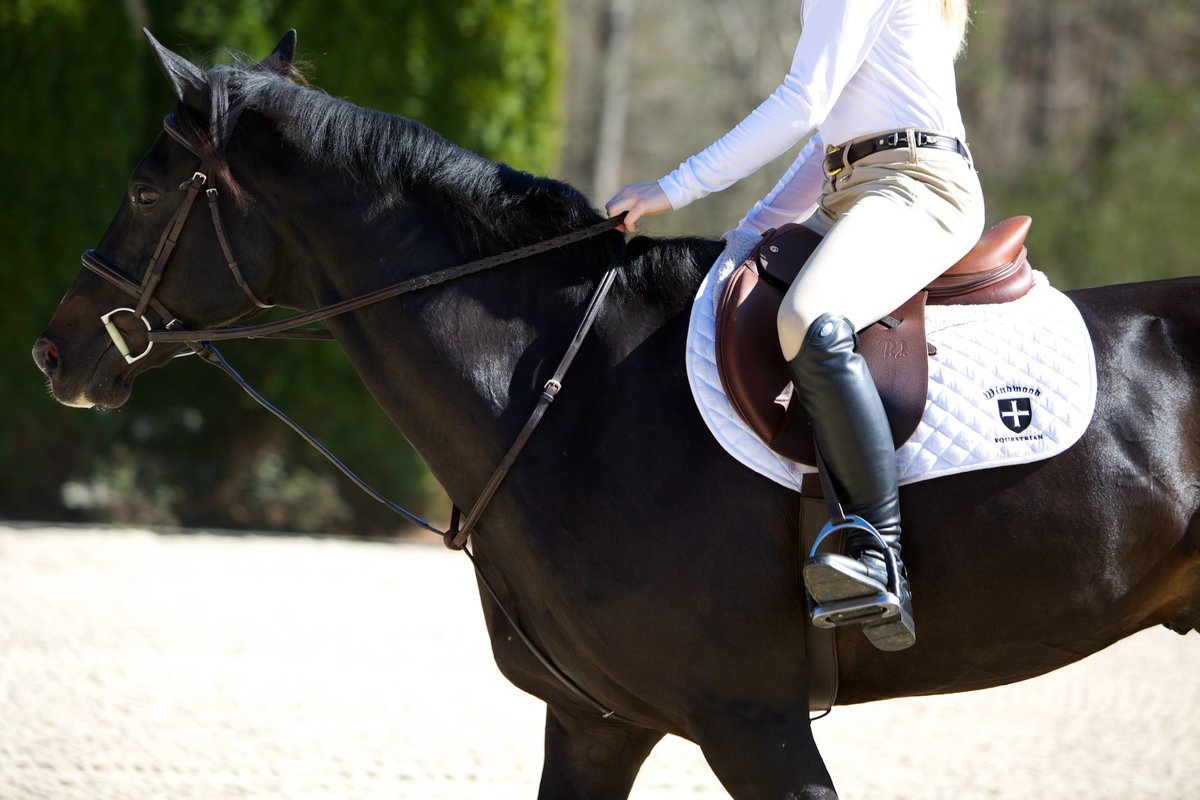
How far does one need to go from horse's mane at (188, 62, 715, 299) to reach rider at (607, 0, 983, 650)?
6.4 inches

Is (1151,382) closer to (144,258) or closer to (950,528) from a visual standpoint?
(950,528)

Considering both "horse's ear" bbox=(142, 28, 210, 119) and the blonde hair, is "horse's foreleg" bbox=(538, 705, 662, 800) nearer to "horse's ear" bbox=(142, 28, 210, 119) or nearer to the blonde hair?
"horse's ear" bbox=(142, 28, 210, 119)

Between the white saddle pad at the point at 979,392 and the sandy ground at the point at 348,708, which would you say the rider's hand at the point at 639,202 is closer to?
the white saddle pad at the point at 979,392

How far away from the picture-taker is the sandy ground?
4848mm

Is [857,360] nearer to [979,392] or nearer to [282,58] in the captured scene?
[979,392]

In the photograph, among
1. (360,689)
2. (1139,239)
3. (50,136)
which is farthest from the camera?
(1139,239)

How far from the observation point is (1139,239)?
14.2 metres

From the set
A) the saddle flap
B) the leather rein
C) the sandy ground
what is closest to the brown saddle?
the saddle flap

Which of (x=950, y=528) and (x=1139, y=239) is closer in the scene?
(x=950, y=528)

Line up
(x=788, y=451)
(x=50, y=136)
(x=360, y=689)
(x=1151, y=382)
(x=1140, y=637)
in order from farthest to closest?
1. (x=50, y=136)
2. (x=1140, y=637)
3. (x=360, y=689)
4. (x=1151, y=382)
5. (x=788, y=451)

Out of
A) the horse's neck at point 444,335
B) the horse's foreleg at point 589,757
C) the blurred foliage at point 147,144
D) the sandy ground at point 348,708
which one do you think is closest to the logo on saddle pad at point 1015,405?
the horse's neck at point 444,335

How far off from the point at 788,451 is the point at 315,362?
8.15 m

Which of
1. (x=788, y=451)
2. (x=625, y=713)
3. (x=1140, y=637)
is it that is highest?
(x=788, y=451)

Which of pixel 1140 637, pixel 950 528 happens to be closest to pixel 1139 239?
pixel 1140 637
